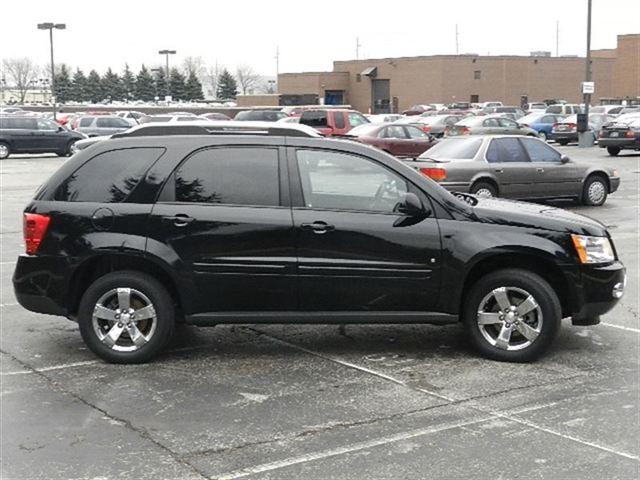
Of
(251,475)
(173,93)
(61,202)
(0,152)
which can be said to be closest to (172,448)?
(251,475)

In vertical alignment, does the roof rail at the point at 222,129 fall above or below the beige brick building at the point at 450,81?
below

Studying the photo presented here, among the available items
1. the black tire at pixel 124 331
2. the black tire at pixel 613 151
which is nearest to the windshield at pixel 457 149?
the black tire at pixel 124 331

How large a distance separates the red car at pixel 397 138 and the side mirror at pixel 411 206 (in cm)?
1905

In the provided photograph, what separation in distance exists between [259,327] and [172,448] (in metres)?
2.85

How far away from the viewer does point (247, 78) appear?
160m

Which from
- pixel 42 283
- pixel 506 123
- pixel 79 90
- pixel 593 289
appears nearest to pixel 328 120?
pixel 506 123

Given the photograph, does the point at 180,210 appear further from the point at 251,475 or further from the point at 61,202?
the point at 251,475

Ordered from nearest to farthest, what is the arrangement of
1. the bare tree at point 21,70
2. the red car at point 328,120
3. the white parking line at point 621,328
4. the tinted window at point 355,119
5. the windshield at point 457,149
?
the white parking line at point 621,328 → the windshield at point 457,149 → the red car at point 328,120 → the tinted window at point 355,119 → the bare tree at point 21,70

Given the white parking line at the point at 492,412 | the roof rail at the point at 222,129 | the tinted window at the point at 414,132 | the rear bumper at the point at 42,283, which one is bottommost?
the white parking line at the point at 492,412

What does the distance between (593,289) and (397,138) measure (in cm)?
1948

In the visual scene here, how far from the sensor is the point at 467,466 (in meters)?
4.34

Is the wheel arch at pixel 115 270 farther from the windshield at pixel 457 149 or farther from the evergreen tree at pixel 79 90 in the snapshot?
the evergreen tree at pixel 79 90

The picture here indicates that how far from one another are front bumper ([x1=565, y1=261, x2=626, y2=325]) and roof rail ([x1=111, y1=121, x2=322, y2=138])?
2382 mm

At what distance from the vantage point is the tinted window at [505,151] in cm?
1527
